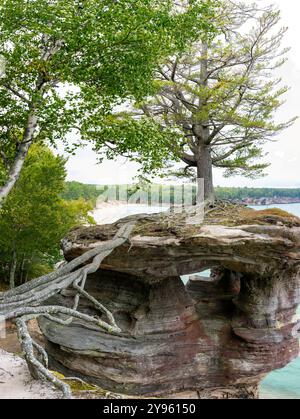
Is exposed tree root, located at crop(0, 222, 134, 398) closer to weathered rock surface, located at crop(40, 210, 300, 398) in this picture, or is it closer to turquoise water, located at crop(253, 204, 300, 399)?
weathered rock surface, located at crop(40, 210, 300, 398)

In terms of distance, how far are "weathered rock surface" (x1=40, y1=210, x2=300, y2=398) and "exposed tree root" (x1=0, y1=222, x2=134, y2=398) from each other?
0.81 meters

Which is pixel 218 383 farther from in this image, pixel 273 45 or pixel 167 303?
pixel 273 45

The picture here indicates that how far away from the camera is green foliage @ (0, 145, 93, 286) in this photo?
21297mm

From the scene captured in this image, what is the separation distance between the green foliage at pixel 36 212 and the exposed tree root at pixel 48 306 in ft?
37.1

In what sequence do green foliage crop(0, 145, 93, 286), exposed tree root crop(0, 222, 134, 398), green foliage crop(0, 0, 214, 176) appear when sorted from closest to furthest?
exposed tree root crop(0, 222, 134, 398) < green foliage crop(0, 0, 214, 176) < green foliage crop(0, 145, 93, 286)

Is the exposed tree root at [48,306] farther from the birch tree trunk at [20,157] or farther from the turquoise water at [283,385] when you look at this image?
the turquoise water at [283,385]

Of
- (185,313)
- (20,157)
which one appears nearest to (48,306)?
(20,157)

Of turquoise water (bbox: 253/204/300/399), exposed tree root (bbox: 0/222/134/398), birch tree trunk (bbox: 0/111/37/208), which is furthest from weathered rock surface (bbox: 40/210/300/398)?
turquoise water (bbox: 253/204/300/399)

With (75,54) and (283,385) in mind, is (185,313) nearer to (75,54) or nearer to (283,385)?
(75,54)

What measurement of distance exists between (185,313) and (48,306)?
6.30 meters

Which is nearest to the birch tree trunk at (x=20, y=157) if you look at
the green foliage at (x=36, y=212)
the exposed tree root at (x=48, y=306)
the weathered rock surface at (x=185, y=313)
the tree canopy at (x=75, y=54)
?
the tree canopy at (x=75, y=54)

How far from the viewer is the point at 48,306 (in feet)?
23.6
